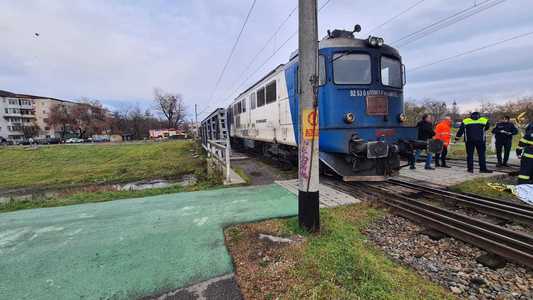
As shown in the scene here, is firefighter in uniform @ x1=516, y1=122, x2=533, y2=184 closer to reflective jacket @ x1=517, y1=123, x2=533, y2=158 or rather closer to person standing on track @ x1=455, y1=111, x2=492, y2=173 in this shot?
reflective jacket @ x1=517, y1=123, x2=533, y2=158

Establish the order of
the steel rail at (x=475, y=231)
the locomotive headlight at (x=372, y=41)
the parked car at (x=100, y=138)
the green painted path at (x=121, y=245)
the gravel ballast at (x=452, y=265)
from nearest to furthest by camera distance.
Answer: the gravel ballast at (x=452, y=265)
the green painted path at (x=121, y=245)
the steel rail at (x=475, y=231)
the locomotive headlight at (x=372, y=41)
the parked car at (x=100, y=138)

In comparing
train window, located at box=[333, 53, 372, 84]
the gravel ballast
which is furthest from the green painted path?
train window, located at box=[333, 53, 372, 84]

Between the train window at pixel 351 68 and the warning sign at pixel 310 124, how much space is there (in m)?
2.89

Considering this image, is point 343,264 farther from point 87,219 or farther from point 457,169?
point 457,169

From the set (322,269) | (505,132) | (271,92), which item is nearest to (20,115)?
(271,92)

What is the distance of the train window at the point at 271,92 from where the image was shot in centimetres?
776

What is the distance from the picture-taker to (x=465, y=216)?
149 inches

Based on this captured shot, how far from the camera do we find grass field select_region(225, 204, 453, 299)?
2.16 metres

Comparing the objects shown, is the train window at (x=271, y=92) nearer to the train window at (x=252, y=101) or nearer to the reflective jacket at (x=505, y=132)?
the train window at (x=252, y=101)

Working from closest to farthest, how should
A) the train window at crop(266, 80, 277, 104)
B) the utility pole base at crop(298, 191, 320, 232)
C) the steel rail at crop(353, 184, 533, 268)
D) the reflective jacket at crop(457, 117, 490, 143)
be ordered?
the steel rail at crop(353, 184, 533, 268)
the utility pole base at crop(298, 191, 320, 232)
the reflective jacket at crop(457, 117, 490, 143)
the train window at crop(266, 80, 277, 104)

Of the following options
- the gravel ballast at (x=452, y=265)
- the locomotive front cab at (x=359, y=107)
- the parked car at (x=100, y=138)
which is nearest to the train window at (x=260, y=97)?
the locomotive front cab at (x=359, y=107)

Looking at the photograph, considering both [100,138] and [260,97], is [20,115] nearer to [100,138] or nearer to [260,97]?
[100,138]

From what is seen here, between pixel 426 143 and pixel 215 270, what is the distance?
5633mm

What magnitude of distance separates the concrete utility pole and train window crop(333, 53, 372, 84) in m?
2.68
